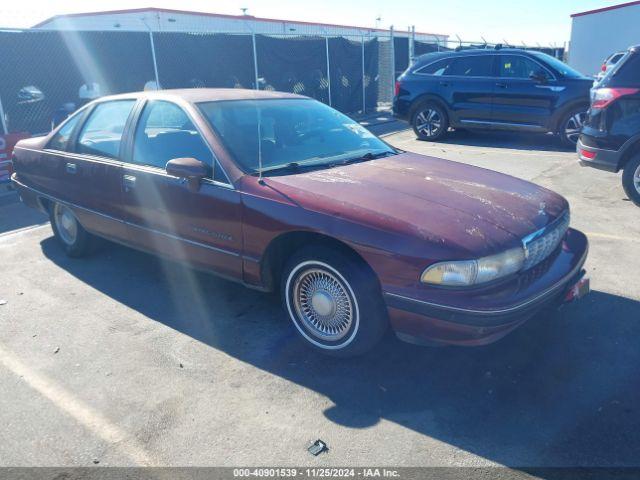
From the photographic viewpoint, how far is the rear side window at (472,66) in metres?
10.8

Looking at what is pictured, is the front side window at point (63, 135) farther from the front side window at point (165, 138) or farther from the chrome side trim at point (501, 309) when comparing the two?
the chrome side trim at point (501, 309)

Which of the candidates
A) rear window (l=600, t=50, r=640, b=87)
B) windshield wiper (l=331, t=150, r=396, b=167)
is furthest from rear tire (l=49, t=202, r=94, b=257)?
rear window (l=600, t=50, r=640, b=87)

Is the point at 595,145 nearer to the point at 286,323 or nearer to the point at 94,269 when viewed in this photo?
the point at 286,323

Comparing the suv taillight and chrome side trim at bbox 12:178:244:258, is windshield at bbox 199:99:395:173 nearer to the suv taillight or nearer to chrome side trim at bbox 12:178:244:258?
chrome side trim at bbox 12:178:244:258

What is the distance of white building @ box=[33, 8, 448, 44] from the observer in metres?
22.5

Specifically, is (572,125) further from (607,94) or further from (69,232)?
(69,232)

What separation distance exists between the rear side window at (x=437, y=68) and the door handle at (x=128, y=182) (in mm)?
8649

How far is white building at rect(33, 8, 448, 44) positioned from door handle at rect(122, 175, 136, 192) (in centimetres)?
1852

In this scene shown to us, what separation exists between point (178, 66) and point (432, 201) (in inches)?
421

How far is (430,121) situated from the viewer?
11.5 metres

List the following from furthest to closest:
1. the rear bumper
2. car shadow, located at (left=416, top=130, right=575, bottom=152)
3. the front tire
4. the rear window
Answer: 1. car shadow, located at (left=416, top=130, right=575, bottom=152)
2. the rear bumper
3. the rear window
4. the front tire

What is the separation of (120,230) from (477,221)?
291cm

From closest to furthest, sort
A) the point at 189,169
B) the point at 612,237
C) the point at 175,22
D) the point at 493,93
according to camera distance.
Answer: the point at 189,169 < the point at 612,237 < the point at 493,93 < the point at 175,22

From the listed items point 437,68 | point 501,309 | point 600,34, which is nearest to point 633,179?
point 501,309
